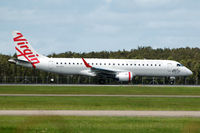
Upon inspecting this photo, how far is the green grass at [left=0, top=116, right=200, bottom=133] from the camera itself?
16.0 metres

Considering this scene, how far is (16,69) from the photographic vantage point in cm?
9456

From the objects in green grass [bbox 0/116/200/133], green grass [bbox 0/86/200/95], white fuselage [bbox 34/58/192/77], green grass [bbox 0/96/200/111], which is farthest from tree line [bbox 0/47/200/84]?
green grass [bbox 0/116/200/133]

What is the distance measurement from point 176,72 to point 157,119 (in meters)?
43.3

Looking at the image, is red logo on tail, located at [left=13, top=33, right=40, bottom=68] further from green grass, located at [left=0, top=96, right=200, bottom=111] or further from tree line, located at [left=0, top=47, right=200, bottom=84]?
green grass, located at [left=0, top=96, right=200, bottom=111]

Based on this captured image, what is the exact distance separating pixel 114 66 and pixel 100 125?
140 feet

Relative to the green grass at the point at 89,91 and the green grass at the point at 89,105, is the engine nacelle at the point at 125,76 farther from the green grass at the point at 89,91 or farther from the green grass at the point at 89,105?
the green grass at the point at 89,105

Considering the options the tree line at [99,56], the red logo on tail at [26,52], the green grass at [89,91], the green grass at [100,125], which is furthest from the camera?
the tree line at [99,56]

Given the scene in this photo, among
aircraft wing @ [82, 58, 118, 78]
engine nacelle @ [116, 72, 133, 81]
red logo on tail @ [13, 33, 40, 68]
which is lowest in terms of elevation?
engine nacelle @ [116, 72, 133, 81]

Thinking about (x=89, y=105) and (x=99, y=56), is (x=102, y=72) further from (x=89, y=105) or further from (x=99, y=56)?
(x=99, y=56)

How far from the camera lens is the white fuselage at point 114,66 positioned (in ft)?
193

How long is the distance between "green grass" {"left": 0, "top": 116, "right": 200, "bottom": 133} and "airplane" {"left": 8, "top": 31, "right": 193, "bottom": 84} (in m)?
38.1

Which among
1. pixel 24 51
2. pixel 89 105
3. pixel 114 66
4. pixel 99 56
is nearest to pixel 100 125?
pixel 89 105

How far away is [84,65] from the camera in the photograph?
5878 centimetres

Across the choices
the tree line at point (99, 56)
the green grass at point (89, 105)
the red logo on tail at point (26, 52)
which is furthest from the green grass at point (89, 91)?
the tree line at point (99, 56)
